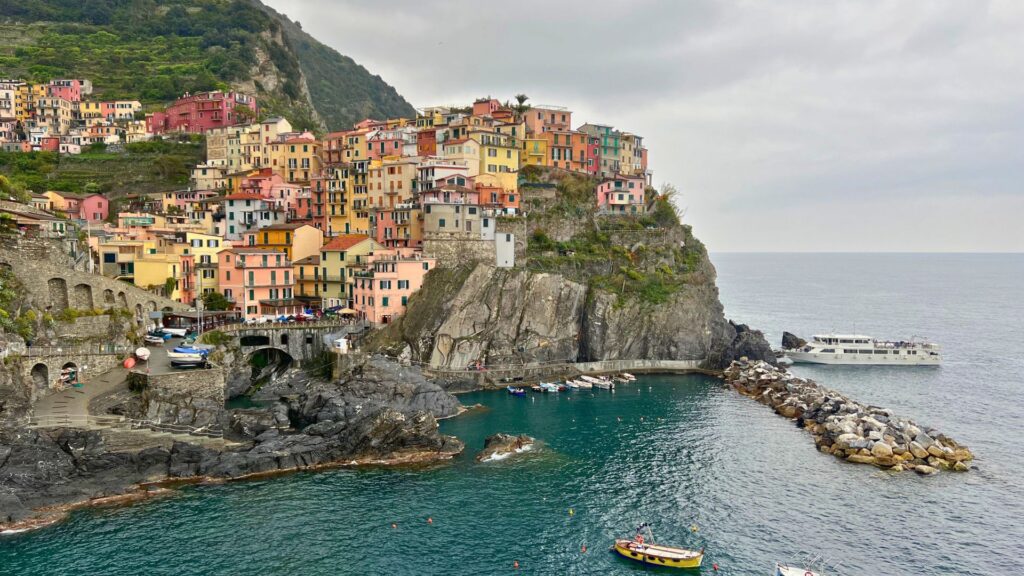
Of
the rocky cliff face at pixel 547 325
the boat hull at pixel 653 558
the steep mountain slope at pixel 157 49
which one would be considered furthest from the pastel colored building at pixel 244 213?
the boat hull at pixel 653 558

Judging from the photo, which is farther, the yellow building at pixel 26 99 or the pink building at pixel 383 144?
the yellow building at pixel 26 99

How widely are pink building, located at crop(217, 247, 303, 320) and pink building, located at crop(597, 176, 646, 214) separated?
43525 millimetres

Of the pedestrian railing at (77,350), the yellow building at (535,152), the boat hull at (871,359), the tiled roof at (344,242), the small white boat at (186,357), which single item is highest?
the yellow building at (535,152)

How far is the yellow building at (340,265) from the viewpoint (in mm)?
77812

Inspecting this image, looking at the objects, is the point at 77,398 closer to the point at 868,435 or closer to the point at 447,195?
the point at 447,195

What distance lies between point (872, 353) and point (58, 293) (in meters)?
91.3

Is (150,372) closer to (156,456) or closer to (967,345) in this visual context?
(156,456)

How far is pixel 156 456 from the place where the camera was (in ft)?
149

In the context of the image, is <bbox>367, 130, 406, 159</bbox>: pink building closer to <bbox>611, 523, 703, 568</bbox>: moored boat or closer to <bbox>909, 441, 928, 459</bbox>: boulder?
<bbox>909, 441, 928, 459</bbox>: boulder

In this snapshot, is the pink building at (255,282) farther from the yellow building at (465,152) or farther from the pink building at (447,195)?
the yellow building at (465,152)

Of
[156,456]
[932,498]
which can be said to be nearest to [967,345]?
[932,498]

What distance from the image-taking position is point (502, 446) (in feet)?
170

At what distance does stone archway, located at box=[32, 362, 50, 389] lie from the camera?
48625mm

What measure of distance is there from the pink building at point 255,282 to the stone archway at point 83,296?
622 inches
